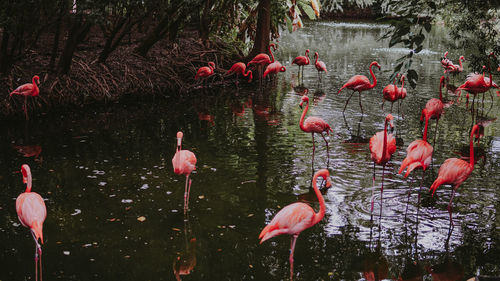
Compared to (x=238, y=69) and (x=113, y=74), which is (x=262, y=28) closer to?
(x=238, y=69)

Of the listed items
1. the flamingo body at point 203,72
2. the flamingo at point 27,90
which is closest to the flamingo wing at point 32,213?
the flamingo at point 27,90

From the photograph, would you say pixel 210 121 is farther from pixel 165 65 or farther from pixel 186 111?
pixel 165 65

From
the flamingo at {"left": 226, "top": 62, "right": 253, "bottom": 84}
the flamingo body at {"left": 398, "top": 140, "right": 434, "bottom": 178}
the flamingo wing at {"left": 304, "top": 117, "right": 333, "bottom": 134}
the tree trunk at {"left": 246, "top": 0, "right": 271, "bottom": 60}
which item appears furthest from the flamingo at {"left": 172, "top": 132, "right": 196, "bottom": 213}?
the tree trunk at {"left": 246, "top": 0, "right": 271, "bottom": 60}

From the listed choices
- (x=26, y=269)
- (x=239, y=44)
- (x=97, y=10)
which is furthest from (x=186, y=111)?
(x=26, y=269)

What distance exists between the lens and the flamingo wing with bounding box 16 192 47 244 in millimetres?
4211

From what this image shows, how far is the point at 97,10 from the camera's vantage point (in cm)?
834

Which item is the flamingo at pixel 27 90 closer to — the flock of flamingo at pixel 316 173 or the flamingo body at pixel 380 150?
the flock of flamingo at pixel 316 173

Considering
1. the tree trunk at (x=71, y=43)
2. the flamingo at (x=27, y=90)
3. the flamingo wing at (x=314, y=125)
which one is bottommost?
the flamingo wing at (x=314, y=125)

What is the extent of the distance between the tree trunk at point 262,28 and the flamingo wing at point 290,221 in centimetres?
997

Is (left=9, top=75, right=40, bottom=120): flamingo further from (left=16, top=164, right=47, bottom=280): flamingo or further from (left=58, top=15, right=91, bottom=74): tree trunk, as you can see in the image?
(left=16, top=164, right=47, bottom=280): flamingo

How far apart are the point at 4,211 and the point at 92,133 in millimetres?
3327

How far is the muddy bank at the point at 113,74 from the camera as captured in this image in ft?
32.1

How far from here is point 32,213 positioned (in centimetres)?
426

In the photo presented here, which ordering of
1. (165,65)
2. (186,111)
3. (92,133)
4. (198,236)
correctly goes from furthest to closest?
(165,65), (186,111), (92,133), (198,236)
